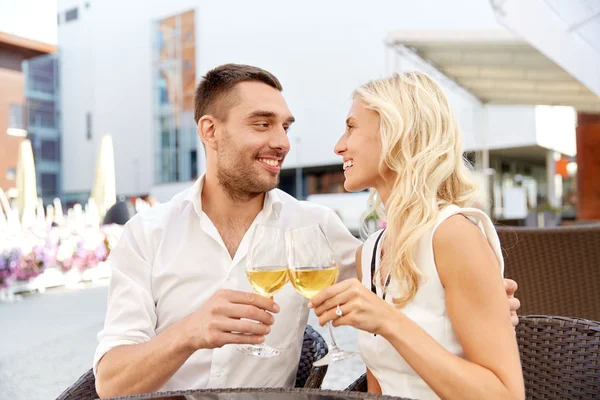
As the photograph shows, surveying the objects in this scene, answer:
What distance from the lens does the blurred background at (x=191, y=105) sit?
652 centimetres

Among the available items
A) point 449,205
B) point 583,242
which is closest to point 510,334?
point 449,205

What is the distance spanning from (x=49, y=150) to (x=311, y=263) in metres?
32.2

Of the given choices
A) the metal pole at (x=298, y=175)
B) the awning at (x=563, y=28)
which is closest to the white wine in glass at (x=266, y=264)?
the awning at (x=563, y=28)

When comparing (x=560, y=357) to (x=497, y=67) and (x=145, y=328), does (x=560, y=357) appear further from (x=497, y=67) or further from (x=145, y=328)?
(x=497, y=67)

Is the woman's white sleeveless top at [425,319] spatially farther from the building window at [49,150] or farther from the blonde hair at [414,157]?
the building window at [49,150]

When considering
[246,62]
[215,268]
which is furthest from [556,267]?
[246,62]

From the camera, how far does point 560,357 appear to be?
1.40m

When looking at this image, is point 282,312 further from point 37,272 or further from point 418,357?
point 37,272

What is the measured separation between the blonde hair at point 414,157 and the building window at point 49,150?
31.5 m

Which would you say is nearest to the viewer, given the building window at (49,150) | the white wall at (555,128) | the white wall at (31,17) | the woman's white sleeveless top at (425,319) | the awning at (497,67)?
the woman's white sleeveless top at (425,319)

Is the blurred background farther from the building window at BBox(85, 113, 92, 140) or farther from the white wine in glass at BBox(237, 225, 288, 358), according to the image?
the white wine in glass at BBox(237, 225, 288, 358)

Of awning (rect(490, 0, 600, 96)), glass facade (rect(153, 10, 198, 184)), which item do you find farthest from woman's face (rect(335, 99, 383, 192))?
glass facade (rect(153, 10, 198, 184))

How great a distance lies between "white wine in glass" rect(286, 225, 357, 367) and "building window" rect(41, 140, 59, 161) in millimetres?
31644

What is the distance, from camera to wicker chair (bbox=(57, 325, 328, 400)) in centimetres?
147
